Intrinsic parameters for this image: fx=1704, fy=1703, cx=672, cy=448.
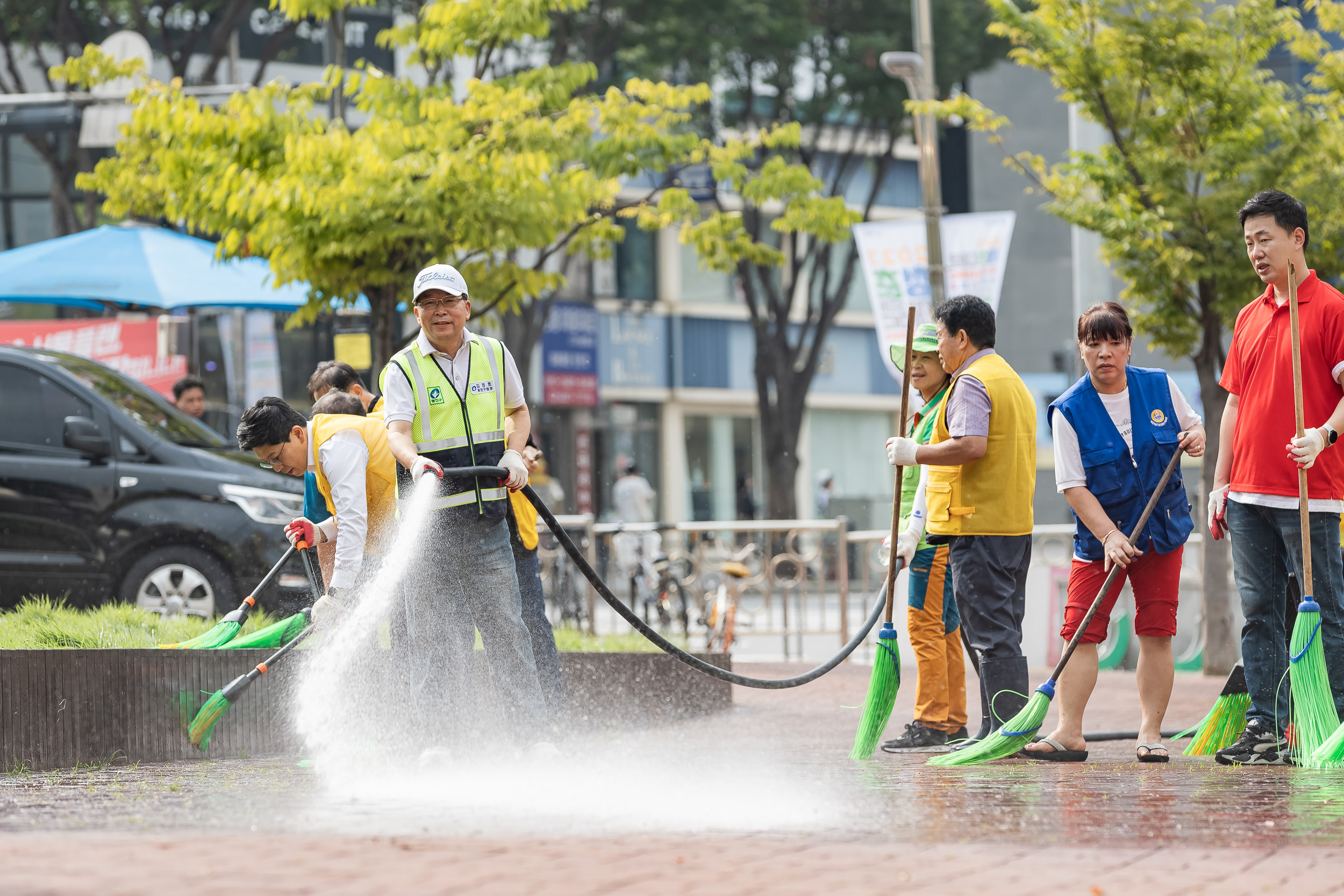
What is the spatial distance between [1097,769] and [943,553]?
1.27 metres

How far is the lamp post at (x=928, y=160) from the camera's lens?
49.5 ft

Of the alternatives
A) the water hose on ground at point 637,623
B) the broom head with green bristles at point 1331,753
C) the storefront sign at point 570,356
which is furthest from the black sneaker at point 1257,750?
the storefront sign at point 570,356

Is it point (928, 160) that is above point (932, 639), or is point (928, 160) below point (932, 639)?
above

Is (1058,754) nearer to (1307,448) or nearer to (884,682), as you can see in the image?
(884,682)

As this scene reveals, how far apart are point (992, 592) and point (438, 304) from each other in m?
2.45

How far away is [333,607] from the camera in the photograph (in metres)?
6.75

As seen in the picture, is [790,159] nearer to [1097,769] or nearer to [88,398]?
[88,398]

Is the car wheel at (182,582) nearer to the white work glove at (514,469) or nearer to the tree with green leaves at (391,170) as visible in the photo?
the tree with green leaves at (391,170)

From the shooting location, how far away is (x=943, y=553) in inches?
284

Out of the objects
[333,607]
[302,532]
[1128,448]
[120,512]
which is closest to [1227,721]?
[1128,448]

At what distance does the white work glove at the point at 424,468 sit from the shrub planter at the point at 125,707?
1.89m

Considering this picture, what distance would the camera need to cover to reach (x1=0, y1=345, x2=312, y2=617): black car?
1089 centimetres

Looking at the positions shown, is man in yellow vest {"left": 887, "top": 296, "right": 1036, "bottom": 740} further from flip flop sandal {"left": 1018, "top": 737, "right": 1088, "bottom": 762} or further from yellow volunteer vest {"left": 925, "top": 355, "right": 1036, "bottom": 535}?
flip flop sandal {"left": 1018, "top": 737, "right": 1088, "bottom": 762}

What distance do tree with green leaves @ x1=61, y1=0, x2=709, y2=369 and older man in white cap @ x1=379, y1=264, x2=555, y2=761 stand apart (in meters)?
5.31
